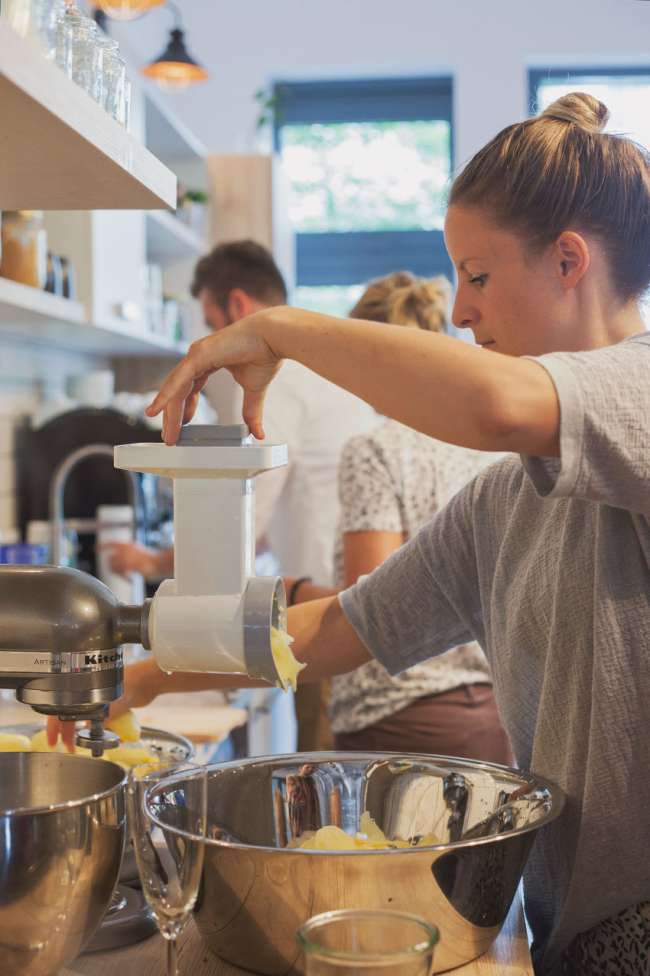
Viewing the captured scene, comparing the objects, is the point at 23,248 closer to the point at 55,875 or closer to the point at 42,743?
the point at 42,743

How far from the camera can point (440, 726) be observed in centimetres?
217

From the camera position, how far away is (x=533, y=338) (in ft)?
3.71

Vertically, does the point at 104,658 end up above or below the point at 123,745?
above

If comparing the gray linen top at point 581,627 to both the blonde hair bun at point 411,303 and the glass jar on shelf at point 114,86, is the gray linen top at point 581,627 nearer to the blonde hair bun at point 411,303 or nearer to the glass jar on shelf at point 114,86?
the glass jar on shelf at point 114,86

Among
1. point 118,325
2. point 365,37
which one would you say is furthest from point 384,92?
point 118,325

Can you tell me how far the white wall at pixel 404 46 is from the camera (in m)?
5.07

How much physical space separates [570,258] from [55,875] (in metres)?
0.71

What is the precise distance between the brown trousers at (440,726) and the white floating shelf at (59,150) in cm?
126

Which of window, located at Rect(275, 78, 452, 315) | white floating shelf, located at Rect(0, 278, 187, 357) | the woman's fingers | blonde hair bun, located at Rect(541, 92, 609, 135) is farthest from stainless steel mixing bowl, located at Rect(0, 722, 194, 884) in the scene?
window, located at Rect(275, 78, 452, 315)

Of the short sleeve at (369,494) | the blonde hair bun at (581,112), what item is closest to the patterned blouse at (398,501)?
the short sleeve at (369,494)

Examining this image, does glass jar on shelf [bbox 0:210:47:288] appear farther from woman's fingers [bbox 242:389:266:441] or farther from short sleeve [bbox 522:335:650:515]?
short sleeve [bbox 522:335:650:515]

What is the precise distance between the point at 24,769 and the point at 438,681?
129cm

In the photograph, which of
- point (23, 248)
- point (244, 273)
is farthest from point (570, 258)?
point (244, 273)

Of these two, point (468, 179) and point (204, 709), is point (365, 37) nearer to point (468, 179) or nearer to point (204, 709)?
point (204, 709)
